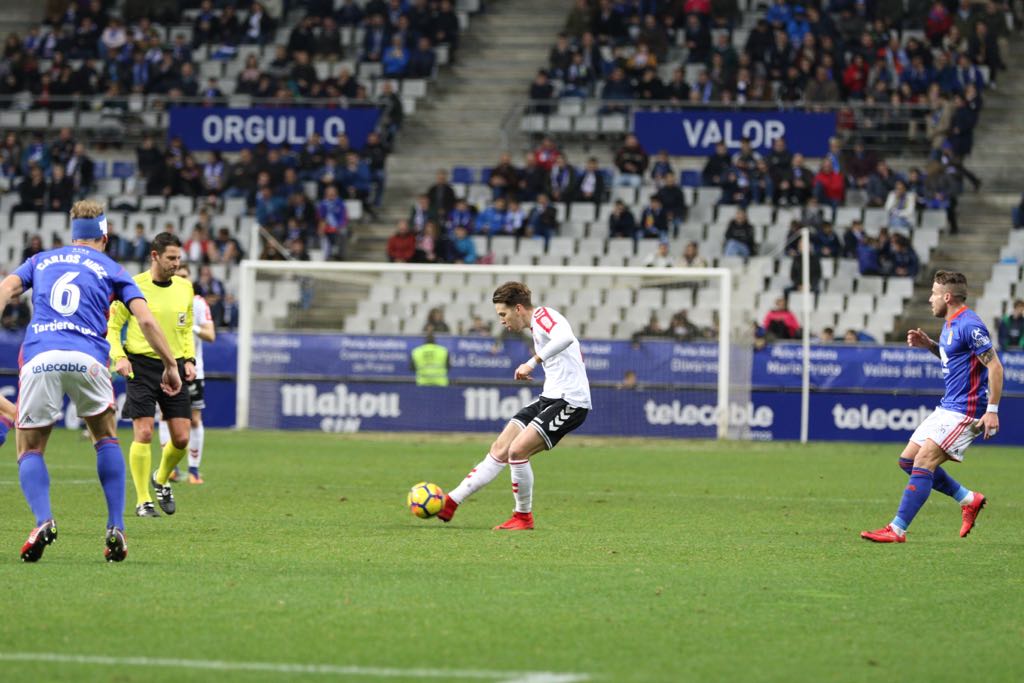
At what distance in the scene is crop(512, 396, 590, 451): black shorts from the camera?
12.8 m

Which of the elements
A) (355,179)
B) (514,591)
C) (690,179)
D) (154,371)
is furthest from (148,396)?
(690,179)

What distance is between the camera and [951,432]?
1228cm

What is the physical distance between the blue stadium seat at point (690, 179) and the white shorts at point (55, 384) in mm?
25445

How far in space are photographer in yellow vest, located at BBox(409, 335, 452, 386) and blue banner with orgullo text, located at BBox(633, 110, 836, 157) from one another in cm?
885

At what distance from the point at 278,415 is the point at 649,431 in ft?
21.3

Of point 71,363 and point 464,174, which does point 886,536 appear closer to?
point 71,363

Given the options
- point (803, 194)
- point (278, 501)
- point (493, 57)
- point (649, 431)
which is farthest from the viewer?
point (493, 57)

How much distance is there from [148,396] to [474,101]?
25.9 m

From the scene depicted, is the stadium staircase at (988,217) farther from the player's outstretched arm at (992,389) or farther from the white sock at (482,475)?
the white sock at (482,475)

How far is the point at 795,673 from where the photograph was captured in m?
6.82

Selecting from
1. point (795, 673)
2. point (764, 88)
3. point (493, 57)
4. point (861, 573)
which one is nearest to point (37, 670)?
point (795, 673)

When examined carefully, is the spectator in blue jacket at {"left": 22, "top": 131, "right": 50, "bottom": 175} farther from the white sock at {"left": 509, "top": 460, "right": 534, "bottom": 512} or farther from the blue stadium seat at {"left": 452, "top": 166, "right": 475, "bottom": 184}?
the white sock at {"left": 509, "top": 460, "right": 534, "bottom": 512}

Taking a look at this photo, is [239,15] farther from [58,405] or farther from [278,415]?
[58,405]

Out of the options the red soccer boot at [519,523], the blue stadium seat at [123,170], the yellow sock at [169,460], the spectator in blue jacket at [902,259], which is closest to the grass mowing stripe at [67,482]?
the yellow sock at [169,460]
